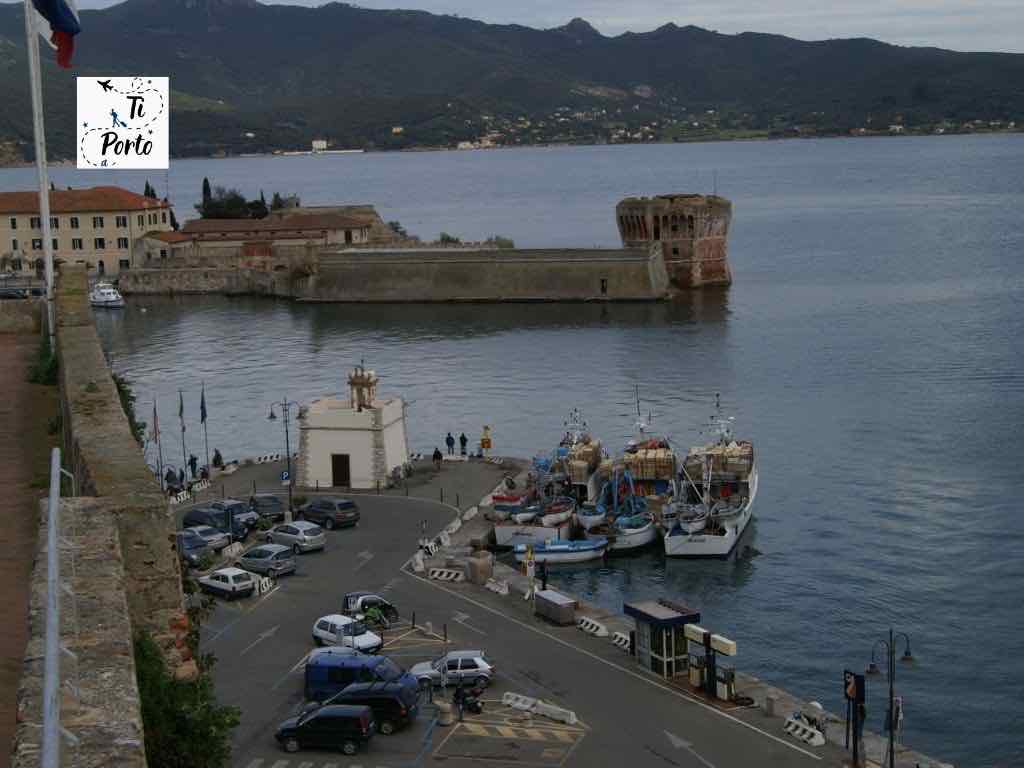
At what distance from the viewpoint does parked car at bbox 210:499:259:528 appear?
23.5 m

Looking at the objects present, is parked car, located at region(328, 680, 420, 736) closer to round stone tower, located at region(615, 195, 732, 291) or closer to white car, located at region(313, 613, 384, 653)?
white car, located at region(313, 613, 384, 653)

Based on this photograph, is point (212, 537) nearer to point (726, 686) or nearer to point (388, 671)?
point (388, 671)

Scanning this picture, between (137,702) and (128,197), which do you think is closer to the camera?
(137,702)

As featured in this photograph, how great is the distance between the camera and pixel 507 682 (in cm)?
1620

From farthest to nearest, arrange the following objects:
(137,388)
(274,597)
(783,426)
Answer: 1. (137,388)
2. (783,426)
3. (274,597)

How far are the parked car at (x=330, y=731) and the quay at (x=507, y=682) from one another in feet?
A: 0.68

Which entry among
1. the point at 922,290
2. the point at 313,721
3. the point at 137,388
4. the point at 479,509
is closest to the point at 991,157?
the point at 922,290

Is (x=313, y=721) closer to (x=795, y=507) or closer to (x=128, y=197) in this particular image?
(x=795, y=507)

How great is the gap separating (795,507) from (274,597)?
1054 cm

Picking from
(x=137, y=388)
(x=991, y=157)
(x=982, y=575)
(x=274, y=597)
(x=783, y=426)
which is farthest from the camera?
(x=991, y=157)

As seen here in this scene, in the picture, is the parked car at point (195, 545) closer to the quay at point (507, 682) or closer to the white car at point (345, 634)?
the quay at point (507, 682)

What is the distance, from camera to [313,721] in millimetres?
14320

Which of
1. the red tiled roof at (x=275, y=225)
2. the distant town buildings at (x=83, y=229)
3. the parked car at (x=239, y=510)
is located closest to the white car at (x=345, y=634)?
the parked car at (x=239, y=510)
